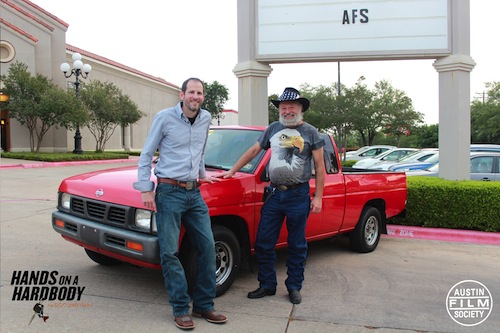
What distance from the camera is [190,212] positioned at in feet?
12.0

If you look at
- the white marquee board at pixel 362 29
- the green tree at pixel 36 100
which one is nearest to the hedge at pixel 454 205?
the white marquee board at pixel 362 29

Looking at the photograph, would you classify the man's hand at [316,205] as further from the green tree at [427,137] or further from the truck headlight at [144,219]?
the green tree at [427,137]

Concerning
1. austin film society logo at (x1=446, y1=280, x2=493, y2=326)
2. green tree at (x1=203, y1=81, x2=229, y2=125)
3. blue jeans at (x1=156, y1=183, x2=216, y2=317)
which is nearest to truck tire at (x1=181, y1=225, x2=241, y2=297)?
blue jeans at (x1=156, y1=183, x2=216, y2=317)

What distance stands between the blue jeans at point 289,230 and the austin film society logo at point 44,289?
1.81 meters

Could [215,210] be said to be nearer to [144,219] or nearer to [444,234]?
[144,219]

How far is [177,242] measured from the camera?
3516 mm

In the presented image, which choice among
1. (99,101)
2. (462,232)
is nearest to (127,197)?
(462,232)

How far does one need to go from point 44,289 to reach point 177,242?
1826 millimetres

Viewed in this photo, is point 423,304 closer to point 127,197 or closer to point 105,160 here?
point 127,197

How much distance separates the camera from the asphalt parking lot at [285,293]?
3.72 metres

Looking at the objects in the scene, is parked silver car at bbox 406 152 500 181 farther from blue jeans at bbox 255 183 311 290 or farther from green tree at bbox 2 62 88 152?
green tree at bbox 2 62 88 152

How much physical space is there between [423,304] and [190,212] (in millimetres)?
2498

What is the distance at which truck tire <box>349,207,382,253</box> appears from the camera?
20.1 feet

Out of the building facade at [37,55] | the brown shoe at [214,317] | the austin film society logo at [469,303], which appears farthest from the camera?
the building facade at [37,55]
